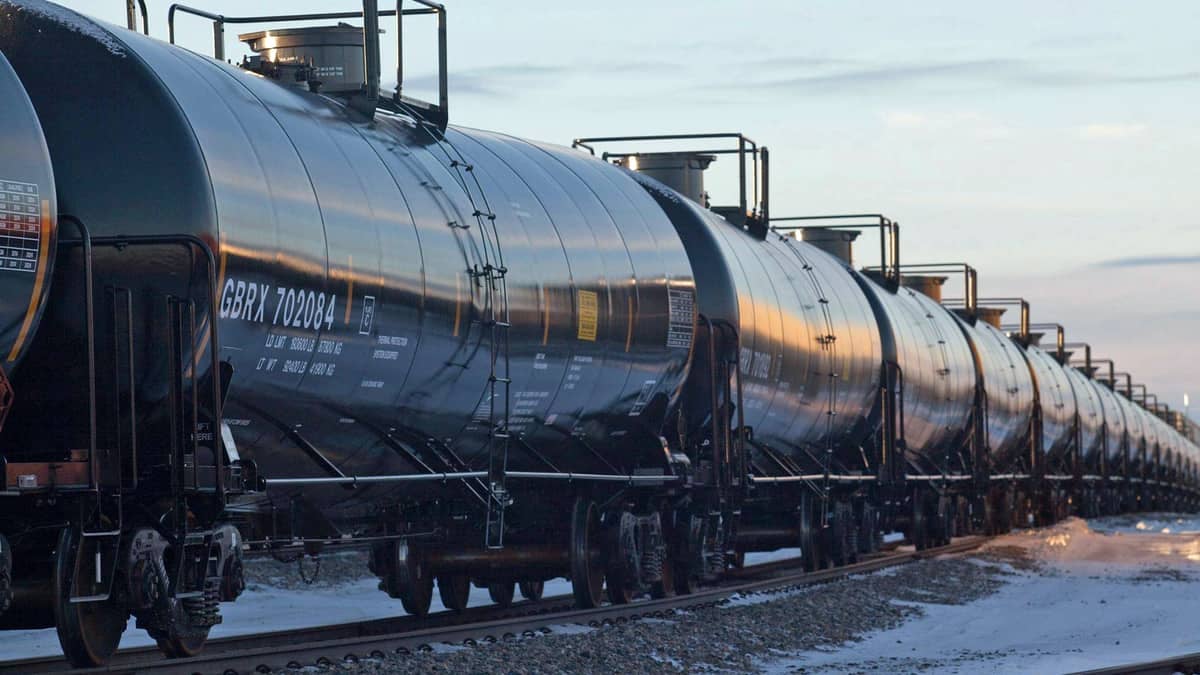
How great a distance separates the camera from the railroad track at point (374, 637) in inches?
453

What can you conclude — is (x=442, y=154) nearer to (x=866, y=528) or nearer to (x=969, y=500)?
(x=866, y=528)

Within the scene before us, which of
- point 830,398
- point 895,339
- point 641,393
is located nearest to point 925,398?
point 895,339

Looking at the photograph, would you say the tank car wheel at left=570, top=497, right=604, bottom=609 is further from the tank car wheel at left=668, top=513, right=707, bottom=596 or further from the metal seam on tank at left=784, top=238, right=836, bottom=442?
the metal seam on tank at left=784, top=238, right=836, bottom=442

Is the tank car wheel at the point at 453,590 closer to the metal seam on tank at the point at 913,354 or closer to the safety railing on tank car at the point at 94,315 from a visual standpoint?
the safety railing on tank car at the point at 94,315

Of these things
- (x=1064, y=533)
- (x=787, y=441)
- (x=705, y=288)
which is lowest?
(x=1064, y=533)

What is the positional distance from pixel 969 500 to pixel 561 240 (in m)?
23.1

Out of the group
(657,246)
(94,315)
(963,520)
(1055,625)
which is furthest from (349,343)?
(963,520)

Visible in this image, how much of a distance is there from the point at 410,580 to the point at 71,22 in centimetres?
728

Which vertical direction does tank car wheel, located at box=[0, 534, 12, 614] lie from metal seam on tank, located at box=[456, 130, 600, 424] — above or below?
below

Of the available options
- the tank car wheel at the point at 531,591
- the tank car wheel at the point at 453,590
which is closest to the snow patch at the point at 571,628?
the tank car wheel at the point at 453,590

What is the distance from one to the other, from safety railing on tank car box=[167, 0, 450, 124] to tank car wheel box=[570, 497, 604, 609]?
4249 mm

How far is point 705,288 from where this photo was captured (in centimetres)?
1953

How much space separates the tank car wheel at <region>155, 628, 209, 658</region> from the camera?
1064 cm

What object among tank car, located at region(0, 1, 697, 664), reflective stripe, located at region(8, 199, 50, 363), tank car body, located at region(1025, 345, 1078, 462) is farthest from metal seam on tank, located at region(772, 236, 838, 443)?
tank car body, located at region(1025, 345, 1078, 462)
